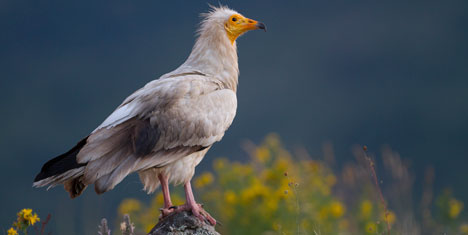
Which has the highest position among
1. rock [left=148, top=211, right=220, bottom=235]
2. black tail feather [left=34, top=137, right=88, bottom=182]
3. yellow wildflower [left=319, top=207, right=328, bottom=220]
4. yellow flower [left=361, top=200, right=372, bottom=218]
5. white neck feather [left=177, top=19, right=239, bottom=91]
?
white neck feather [left=177, top=19, right=239, bottom=91]

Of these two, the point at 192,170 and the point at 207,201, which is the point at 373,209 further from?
the point at 192,170

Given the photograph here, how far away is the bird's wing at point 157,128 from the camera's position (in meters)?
4.95

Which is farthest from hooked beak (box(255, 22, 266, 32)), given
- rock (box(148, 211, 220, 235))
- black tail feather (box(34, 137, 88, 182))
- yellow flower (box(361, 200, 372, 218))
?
yellow flower (box(361, 200, 372, 218))

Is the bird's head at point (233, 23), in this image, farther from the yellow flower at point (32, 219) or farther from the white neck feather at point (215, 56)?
Result: the yellow flower at point (32, 219)

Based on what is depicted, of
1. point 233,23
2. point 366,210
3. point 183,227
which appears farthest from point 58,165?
point 366,210

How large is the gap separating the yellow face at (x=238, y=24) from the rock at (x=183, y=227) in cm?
219

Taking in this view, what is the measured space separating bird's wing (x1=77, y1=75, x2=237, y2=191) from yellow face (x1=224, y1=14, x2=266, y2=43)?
0.91 meters

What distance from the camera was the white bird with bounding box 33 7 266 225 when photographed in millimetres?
4910

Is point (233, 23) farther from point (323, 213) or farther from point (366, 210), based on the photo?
point (366, 210)

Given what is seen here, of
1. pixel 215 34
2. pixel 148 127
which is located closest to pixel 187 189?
pixel 148 127

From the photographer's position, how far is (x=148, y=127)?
517 cm

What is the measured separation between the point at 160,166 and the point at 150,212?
2.16 m

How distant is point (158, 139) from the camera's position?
518 cm

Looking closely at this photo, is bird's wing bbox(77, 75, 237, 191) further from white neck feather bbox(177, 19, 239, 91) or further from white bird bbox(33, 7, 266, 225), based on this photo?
white neck feather bbox(177, 19, 239, 91)
